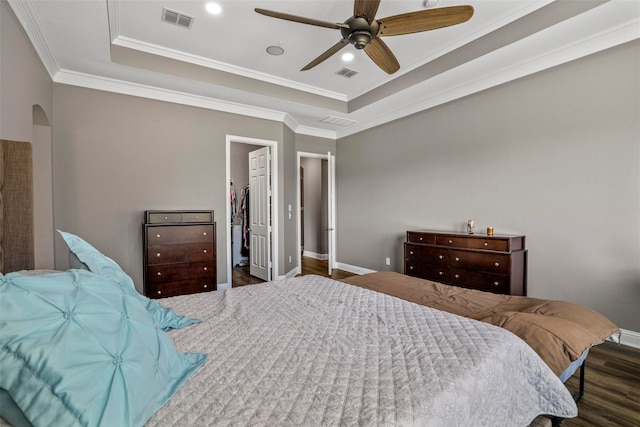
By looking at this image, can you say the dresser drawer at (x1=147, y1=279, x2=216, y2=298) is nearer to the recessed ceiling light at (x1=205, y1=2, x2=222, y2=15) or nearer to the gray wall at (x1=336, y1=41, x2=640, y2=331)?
the recessed ceiling light at (x1=205, y1=2, x2=222, y2=15)

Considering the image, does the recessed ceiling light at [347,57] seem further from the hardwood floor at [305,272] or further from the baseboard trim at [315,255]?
the baseboard trim at [315,255]

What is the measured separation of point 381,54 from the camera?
261 centimetres

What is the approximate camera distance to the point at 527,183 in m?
3.30

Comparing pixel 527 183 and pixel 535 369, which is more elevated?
pixel 527 183

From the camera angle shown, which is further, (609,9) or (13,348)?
(609,9)

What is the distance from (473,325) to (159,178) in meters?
3.91

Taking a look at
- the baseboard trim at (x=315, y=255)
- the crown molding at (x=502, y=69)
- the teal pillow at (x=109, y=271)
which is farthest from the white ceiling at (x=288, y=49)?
the baseboard trim at (x=315, y=255)

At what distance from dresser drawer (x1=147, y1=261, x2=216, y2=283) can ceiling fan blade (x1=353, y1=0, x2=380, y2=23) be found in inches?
122

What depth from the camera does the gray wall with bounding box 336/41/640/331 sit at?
266 centimetres

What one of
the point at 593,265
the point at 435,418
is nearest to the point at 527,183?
the point at 593,265

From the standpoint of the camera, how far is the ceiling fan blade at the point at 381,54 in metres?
2.44

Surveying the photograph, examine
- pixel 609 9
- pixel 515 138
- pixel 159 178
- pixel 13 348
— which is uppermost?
pixel 609 9

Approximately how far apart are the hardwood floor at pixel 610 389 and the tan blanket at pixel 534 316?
511mm

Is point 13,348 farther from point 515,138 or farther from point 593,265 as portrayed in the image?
point 515,138
